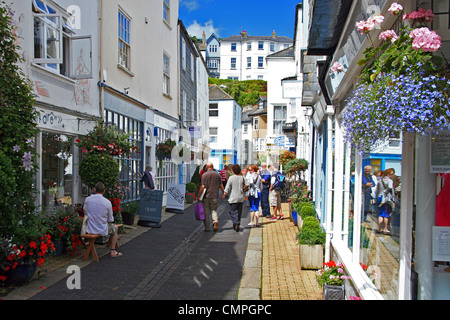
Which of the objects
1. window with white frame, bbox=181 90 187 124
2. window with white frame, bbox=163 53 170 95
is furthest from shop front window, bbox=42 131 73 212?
window with white frame, bbox=181 90 187 124

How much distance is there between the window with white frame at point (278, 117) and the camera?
32534mm

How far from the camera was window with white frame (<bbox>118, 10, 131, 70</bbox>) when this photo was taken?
1246cm

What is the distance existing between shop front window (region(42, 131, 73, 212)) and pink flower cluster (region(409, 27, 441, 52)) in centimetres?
763

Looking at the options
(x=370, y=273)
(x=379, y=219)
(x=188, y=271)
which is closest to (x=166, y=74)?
(x=188, y=271)

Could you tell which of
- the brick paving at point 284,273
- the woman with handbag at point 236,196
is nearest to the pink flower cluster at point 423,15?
the brick paving at point 284,273

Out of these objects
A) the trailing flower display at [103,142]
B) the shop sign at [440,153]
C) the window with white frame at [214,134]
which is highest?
the window with white frame at [214,134]

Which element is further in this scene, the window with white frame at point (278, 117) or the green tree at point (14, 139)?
the window with white frame at point (278, 117)

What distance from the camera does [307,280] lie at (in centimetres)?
675

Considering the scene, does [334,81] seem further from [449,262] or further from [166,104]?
[166,104]

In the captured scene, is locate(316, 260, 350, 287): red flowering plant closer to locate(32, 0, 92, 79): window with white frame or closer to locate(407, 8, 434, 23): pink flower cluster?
locate(407, 8, 434, 23): pink flower cluster

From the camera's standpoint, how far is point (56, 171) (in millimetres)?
9055

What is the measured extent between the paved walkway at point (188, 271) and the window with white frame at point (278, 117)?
Answer: 73.6ft

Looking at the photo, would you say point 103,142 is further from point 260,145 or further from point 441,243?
point 260,145

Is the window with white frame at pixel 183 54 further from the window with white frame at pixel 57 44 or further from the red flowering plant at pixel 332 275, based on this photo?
the red flowering plant at pixel 332 275
